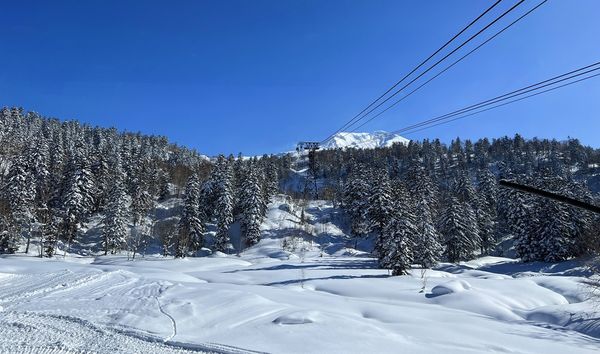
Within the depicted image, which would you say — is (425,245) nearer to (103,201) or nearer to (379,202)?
(379,202)

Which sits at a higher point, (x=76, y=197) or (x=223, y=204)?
(x=76, y=197)

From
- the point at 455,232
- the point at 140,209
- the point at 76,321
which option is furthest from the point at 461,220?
the point at 76,321

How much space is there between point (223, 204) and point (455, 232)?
1502 inches

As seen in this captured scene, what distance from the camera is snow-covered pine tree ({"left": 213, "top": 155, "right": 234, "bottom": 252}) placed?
7400cm

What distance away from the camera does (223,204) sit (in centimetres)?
7519

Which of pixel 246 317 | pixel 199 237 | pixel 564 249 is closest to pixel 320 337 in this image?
pixel 246 317

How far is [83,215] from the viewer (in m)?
74.5

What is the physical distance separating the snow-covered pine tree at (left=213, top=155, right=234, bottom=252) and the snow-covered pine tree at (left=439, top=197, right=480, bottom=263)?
1387 inches

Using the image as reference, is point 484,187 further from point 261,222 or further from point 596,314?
point 596,314

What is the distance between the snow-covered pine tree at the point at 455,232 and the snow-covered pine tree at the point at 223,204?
116 ft

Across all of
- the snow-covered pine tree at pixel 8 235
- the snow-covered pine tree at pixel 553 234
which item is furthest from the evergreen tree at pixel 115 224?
the snow-covered pine tree at pixel 553 234

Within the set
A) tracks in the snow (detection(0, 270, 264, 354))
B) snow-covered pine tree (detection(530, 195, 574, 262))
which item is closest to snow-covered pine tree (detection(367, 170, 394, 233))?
snow-covered pine tree (detection(530, 195, 574, 262))

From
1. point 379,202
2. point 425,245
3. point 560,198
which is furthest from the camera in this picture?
point 379,202

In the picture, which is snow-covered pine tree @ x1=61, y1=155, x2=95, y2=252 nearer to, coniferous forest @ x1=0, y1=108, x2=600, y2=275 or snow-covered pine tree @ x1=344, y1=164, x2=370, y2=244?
coniferous forest @ x1=0, y1=108, x2=600, y2=275
